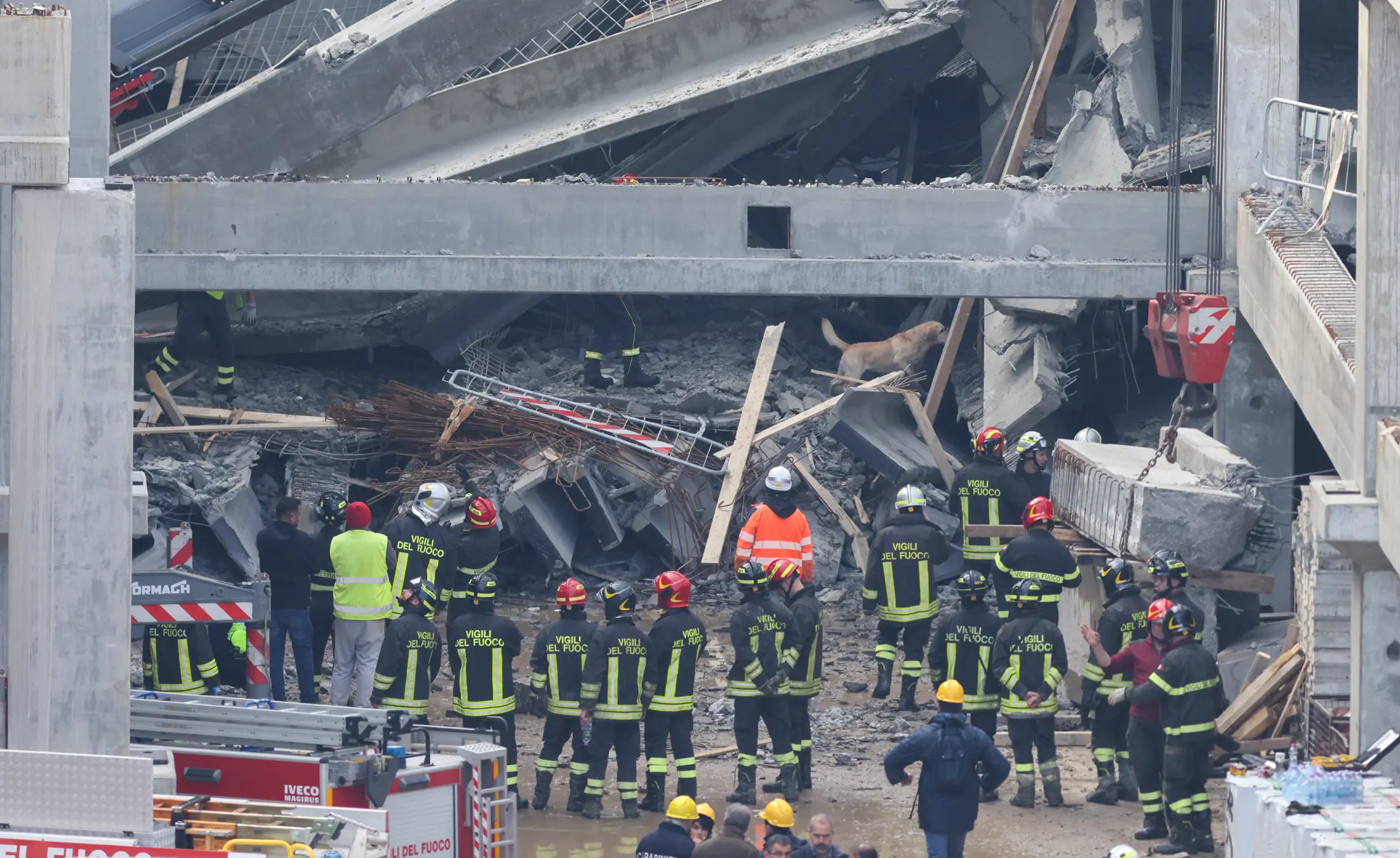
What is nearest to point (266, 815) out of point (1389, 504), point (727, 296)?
point (1389, 504)

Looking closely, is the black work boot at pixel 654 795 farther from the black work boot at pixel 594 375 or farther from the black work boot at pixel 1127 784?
the black work boot at pixel 594 375

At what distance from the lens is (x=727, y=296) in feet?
65.8

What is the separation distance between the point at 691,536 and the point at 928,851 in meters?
7.05

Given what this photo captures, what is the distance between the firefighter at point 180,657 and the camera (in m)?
11.6

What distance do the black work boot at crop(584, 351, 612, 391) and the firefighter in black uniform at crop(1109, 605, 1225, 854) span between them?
830cm

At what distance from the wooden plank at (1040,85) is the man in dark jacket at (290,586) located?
766cm

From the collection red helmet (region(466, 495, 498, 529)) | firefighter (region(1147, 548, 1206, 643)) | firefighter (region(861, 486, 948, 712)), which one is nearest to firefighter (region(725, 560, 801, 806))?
firefighter (region(861, 486, 948, 712))

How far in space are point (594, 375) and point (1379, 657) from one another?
9.59 m

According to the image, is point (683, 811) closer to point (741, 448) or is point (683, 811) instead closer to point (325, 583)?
point (325, 583)

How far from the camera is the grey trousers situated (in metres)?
12.9

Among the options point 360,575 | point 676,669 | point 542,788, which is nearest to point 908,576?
point 676,669

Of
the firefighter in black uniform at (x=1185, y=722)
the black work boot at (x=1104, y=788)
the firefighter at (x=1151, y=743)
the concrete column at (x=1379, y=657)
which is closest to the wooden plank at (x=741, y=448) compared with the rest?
the black work boot at (x=1104, y=788)

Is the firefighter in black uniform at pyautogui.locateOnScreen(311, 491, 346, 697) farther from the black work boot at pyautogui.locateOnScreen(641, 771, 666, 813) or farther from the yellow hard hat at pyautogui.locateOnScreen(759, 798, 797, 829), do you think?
the yellow hard hat at pyautogui.locateOnScreen(759, 798, 797, 829)

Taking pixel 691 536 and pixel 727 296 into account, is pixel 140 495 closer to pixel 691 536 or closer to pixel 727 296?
pixel 691 536
